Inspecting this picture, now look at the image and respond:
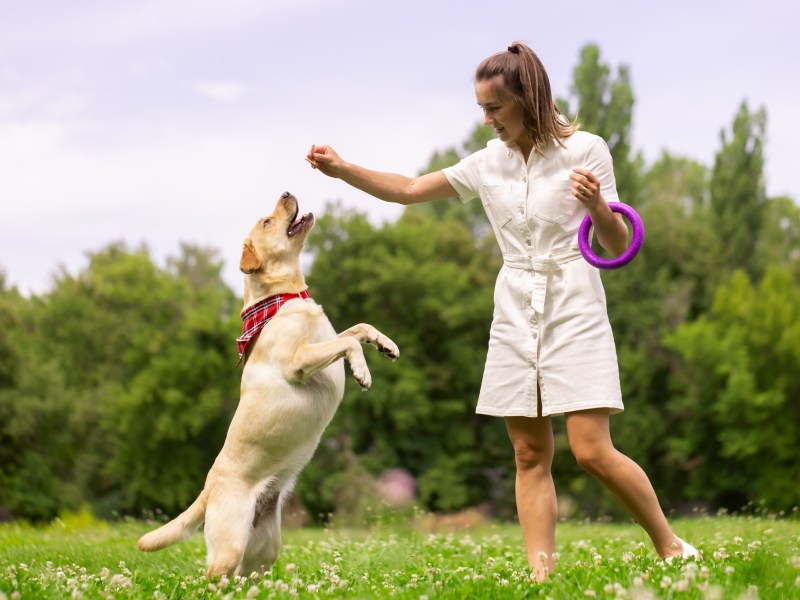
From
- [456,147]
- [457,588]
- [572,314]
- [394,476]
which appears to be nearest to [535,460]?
[572,314]

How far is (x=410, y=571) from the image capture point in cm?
530

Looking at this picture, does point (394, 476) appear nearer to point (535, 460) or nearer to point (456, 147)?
point (456, 147)

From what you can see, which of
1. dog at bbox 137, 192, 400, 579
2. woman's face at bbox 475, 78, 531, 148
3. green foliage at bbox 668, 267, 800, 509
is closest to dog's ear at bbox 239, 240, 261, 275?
dog at bbox 137, 192, 400, 579

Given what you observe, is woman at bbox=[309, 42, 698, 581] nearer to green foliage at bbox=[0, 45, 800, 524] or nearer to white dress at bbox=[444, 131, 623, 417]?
white dress at bbox=[444, 131, 623, 417]

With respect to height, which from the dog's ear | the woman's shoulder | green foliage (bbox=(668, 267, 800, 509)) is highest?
the woman's shoulder

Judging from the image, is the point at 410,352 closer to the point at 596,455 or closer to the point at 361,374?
the point at 361,374

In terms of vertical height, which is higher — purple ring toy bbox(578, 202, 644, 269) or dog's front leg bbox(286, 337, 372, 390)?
purple ring toy bbox(578, 202, 644, 269)

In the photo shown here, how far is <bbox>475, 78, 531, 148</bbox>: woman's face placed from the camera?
4.86 metres

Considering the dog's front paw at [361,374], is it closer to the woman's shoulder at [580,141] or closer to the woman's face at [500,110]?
the woman's face at [500,110]

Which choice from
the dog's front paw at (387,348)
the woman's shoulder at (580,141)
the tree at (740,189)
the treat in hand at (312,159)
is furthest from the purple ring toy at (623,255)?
the tree at (740,189)

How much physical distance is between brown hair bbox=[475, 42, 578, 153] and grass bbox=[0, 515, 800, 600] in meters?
2.18

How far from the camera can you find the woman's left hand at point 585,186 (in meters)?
4.55

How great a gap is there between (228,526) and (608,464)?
200 cm

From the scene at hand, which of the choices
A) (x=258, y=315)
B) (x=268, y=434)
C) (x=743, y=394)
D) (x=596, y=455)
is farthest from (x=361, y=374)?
(x=743, y=394)
